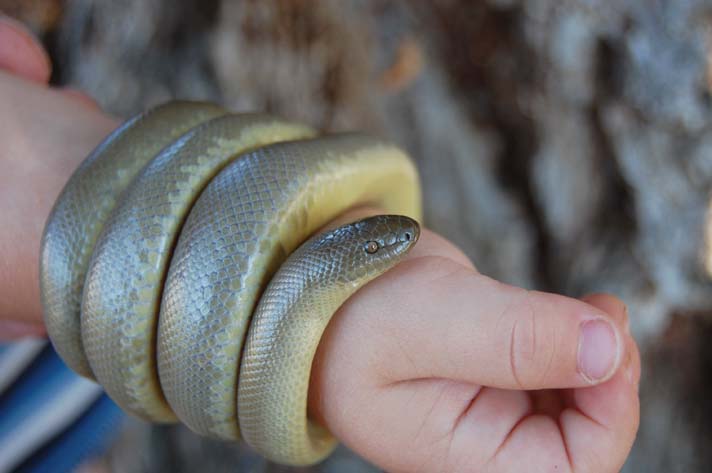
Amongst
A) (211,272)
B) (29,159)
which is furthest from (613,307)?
(29,159)

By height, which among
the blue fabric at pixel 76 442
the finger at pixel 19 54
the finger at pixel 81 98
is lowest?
the blue fabric at pixel 76 442

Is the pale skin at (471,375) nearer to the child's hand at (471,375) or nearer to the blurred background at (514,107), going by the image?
the child's hand at (471,375)

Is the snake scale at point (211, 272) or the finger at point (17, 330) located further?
the finger at point (17, 330)

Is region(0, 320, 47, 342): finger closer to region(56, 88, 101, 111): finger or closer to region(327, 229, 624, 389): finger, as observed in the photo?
region(56, 88, 101, 111): finger

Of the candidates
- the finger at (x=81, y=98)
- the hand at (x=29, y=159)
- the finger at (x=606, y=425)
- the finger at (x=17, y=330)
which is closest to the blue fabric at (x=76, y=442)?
the finger at (x=17, y=330)

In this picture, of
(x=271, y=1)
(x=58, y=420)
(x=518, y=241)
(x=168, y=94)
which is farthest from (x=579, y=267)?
(x=58, y=420)

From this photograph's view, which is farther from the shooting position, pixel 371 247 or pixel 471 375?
pixel 371 247

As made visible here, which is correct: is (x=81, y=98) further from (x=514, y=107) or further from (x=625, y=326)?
(x=514, y=107)
